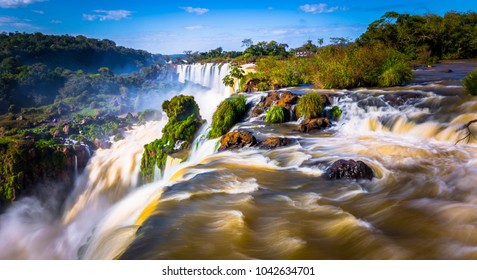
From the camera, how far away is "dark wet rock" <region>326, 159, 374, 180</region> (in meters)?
5.75

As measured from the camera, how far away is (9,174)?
16906 mm

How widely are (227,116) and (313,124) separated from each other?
311 centimetres

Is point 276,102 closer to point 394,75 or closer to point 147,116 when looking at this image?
point 394,75

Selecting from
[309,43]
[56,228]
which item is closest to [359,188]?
[56,228]

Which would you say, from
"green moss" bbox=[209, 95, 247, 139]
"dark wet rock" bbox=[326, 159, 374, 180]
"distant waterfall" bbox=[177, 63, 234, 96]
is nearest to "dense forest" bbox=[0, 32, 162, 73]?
"distant waterfall" bbox=[177, 63, 234, 96]

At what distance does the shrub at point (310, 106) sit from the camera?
400 inches

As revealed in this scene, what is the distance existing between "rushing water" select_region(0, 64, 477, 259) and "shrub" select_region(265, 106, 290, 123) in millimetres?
638

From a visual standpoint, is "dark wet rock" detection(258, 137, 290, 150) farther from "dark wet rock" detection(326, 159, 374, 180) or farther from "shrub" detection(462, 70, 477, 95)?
"shrub" detection(462, 70, 477, 95)

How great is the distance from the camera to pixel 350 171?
583 centimetres

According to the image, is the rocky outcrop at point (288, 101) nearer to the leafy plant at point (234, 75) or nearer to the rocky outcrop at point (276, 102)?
the rocky outcrop at point (276, 102)

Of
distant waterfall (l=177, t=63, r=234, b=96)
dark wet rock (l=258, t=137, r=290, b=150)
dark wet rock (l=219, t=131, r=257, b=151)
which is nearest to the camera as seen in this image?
dark wet rock (l=258, t=137, r=290, b=150)

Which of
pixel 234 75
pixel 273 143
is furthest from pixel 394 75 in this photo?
A: pixel 234 75

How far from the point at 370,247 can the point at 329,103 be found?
7482mm

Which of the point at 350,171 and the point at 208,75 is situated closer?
the point at 350,171
